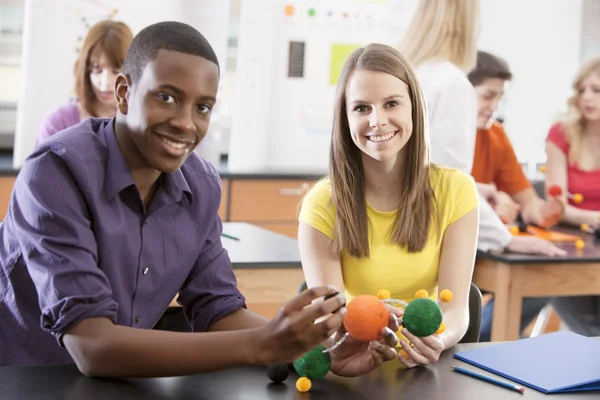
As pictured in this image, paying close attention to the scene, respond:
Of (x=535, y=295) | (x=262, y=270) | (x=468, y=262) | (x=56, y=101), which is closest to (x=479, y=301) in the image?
(x=468, y=262)

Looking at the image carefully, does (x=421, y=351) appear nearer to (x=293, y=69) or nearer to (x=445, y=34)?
(x=445, y=34)

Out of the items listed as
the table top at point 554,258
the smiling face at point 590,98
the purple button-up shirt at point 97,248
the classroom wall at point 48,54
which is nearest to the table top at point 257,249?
the table top at point 554,258

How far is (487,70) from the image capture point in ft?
12.4

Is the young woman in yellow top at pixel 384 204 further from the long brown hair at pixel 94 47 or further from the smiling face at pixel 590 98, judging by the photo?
the smiling face at pixel 590 98

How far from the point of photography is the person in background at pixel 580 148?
405 cm

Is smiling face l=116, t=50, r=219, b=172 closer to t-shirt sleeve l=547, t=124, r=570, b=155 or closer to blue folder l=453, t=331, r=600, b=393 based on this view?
blue folder l=453, t=331, r=600, b=393

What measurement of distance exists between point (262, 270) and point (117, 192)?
4.31 ft

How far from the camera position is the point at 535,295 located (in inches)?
128

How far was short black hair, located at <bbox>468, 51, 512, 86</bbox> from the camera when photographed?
3771 millimetres

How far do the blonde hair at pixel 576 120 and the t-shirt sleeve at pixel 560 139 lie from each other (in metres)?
0.01

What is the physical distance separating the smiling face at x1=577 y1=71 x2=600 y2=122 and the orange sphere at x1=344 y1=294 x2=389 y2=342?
2.84 meters

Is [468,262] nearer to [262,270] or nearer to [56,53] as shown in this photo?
[262,270]

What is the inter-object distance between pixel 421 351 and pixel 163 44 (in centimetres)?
76

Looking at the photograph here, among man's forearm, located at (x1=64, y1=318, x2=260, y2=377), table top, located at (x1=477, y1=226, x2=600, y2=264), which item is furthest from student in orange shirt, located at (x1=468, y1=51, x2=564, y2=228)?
man's forearm, located at (x1=64, y1=318, x2=260, y2=377)
